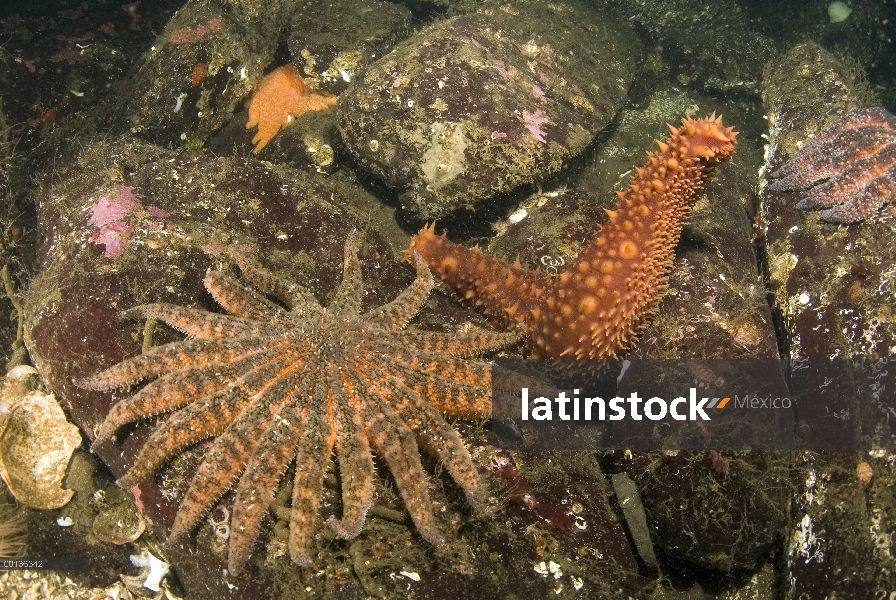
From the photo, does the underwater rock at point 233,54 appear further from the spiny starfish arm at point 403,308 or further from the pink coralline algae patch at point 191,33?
the spiny starfish arm at point 403,308

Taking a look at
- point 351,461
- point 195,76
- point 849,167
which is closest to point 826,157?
point 849,167

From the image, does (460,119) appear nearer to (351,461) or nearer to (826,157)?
(826,157)

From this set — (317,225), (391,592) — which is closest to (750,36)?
(317,225)

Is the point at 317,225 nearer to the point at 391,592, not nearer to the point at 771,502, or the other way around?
the point at 391,592

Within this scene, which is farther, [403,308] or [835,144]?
[835,144]

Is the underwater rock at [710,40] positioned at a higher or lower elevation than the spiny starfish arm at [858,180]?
higher

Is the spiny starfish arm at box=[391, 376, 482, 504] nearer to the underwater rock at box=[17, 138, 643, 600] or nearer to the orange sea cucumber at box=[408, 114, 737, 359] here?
the underwater rock at box=[17, 138, 643, 600]

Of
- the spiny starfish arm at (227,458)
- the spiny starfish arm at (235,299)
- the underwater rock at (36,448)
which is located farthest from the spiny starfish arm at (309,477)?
the underwater rock at (36,448)
